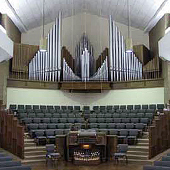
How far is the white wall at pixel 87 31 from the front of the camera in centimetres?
1478

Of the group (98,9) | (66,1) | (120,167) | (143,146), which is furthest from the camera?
(98,9)

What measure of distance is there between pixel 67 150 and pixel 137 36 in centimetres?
784

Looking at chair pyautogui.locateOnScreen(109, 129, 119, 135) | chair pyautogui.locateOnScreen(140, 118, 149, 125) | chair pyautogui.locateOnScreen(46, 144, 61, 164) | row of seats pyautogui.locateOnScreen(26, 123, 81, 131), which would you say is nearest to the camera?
chair pyautogui.locateOnScreen(46, 144, 61, 164)

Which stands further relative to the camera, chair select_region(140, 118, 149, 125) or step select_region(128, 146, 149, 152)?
chair select_region(140, 118, 149, 125)

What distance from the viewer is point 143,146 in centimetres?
935

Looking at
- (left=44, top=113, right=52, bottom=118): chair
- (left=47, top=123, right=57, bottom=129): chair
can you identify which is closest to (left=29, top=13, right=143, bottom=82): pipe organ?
(left=44, top=113, right=52, bottom=118): chair

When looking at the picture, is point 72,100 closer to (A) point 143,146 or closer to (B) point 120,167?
(A) point 143,146

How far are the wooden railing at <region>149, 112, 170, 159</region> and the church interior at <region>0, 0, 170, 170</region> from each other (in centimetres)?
3

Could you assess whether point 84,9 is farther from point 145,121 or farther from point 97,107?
point 145,121

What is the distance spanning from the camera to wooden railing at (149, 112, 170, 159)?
879cm

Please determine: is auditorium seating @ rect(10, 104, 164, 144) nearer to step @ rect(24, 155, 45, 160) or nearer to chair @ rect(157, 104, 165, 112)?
chair @ rect(157, 104, 165, 112)

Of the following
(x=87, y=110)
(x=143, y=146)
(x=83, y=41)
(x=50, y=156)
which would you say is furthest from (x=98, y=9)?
(x=50, y=156)

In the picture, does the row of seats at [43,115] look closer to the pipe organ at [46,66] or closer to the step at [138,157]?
the pipe organ at [46,66]

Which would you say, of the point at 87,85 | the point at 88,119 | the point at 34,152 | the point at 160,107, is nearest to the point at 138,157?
the point at 88,119
